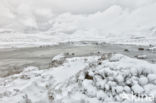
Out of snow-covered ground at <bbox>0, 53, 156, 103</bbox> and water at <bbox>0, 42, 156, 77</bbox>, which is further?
water at <bbox>0, 42, 156, 77</bbox>

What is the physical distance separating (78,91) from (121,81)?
194 centimetres

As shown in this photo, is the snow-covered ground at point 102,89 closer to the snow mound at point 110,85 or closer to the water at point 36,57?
the snow mound at point 110,85

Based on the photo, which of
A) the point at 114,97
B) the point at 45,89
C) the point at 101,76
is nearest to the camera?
the point at 114,97

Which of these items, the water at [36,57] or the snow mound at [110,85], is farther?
the water at [36,57]

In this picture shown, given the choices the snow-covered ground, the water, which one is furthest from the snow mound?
the water

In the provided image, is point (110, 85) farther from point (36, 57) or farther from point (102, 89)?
point (36, 57)

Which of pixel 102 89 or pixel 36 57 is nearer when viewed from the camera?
pixel 102 89

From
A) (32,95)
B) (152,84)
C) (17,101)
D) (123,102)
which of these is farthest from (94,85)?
(17,101)

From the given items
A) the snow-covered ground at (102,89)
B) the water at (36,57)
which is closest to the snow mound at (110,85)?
the snow-covered ground at (102,89)

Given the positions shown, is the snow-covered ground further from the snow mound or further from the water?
the water

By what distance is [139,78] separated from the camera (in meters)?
4.90

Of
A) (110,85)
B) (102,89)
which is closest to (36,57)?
(102,89)

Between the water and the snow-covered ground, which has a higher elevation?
the snow-covered ground

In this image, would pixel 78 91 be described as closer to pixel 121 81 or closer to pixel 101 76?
pixel 101 76
